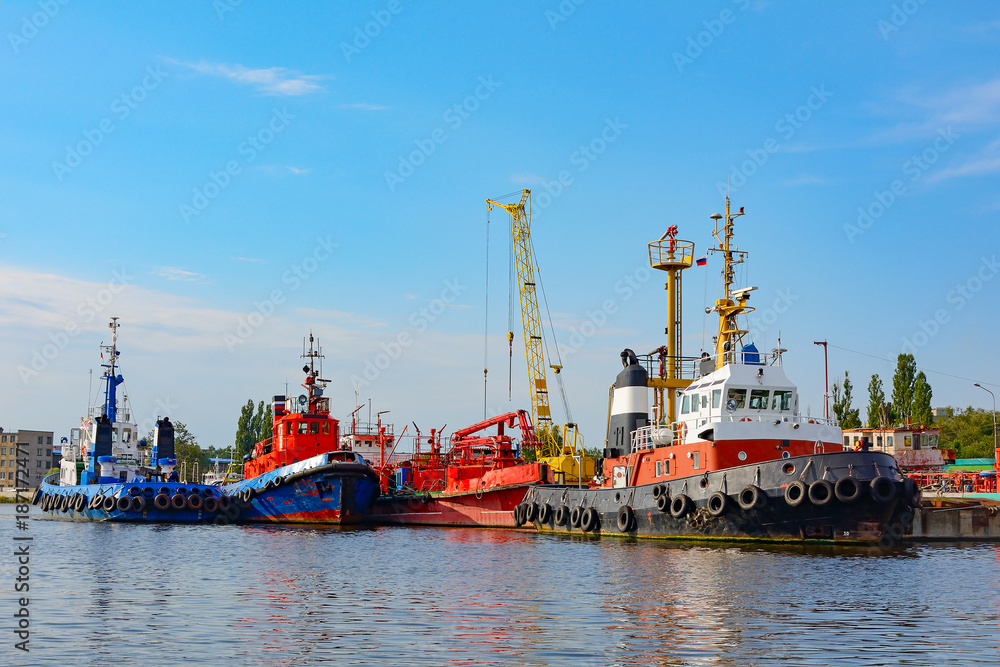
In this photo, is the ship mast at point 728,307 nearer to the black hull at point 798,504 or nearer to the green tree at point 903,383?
the black hull at point 798,504

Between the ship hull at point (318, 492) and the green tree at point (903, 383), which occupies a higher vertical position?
the green tree at point (903, 383)

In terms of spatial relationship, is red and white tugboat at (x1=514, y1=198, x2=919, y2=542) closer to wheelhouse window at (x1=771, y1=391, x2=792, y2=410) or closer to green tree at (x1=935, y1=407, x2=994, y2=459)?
wheelhouse window at (x1=771, y1=391, x2=792, y2=410)

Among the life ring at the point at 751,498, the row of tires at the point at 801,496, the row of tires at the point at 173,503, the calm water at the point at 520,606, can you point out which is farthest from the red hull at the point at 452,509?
the life ring at the point at 751,498

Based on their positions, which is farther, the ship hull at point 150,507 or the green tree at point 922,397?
the green tree at point 922,397

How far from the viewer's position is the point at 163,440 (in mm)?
60531

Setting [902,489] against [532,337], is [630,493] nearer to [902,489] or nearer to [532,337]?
[902,489]

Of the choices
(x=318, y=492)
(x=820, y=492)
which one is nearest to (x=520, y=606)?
(x=820, y=492)

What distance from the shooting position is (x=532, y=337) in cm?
6166

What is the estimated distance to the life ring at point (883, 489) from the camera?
28.3m

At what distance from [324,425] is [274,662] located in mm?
40090

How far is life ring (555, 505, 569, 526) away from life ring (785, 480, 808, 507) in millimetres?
11487

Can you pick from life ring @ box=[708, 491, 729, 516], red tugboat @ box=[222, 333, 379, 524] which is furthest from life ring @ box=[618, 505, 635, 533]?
red tugboat @ box=[222, 333, 379, 524]

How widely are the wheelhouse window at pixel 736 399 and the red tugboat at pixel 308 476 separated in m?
21.5

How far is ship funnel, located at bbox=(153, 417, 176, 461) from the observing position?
60.2 metres
